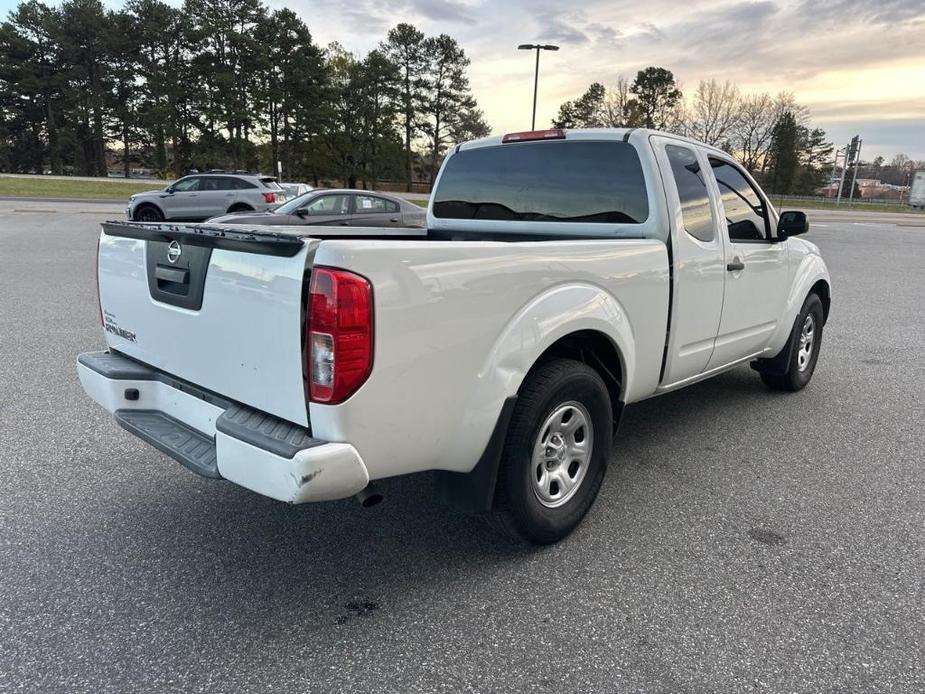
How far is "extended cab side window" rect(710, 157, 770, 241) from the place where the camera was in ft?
13.7

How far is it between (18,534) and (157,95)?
6547 centimetres

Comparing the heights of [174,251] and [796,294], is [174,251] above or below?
above

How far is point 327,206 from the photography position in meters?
14.4

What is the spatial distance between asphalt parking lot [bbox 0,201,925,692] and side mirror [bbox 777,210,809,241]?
141 cm

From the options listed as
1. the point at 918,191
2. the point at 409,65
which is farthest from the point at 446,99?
the point at 918,191

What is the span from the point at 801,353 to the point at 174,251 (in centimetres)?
480

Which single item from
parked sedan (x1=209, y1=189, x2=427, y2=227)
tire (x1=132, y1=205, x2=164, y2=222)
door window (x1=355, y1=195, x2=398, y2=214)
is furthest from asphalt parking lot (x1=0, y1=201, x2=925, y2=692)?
tire (x1=132, y1=205, x2=164, y2=222)

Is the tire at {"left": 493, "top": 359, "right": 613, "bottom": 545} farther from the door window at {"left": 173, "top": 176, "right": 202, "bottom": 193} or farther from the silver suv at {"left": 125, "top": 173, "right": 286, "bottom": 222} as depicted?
the door window at {"left": 173, "top": 176, "right": 202, "bottom": 193}

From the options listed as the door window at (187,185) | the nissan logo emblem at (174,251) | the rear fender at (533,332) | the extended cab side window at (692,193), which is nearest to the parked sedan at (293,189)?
the door window at (187,185)

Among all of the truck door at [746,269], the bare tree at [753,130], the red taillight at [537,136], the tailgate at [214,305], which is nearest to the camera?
the tailgate at [214,305]

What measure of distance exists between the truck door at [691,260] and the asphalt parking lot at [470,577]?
0.72 metres

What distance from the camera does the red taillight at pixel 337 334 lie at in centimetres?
207

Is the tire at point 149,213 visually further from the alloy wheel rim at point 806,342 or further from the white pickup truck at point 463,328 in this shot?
the alloy wheel rim at point 806,342

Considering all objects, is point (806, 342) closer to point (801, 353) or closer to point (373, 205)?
point (801, 353)
